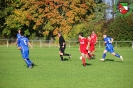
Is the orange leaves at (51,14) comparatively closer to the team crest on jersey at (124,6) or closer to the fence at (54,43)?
the fence at (54,43)

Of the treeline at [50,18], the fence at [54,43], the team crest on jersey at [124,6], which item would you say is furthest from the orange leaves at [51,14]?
the team crest on jersey at [124,6]

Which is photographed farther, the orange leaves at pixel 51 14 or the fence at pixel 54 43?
the orange leaves at pixel 51 14

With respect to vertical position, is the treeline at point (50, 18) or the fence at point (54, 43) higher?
the treeline at point (50, 18)

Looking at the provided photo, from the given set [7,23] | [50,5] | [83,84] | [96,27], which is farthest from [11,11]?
[83,84]

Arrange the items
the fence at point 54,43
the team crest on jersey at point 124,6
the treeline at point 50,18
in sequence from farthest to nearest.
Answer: the team crest on jersey at point 124,6 → the treeline at point 50,18 → the fence at point 54,43

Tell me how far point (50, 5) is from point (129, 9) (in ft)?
44.9

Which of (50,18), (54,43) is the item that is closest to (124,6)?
(50,18)

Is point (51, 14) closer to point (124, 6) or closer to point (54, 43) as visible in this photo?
point (54, 43)

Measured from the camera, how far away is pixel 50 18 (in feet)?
186

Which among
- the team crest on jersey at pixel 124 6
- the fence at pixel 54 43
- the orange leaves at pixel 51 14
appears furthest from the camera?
the team crest on jersey at pixel 124 6

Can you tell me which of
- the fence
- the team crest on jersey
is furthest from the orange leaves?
the team crest on jersey

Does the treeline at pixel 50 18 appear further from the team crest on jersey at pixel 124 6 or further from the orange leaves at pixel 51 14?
the team crest on jersey at pixel 124 6

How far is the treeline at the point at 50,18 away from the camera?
2208 inches

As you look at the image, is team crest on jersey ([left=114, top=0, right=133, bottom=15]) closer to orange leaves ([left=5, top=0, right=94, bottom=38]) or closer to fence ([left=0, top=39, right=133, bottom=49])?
orange leaves ([left=5, top=0, right=94, bottom=38])
